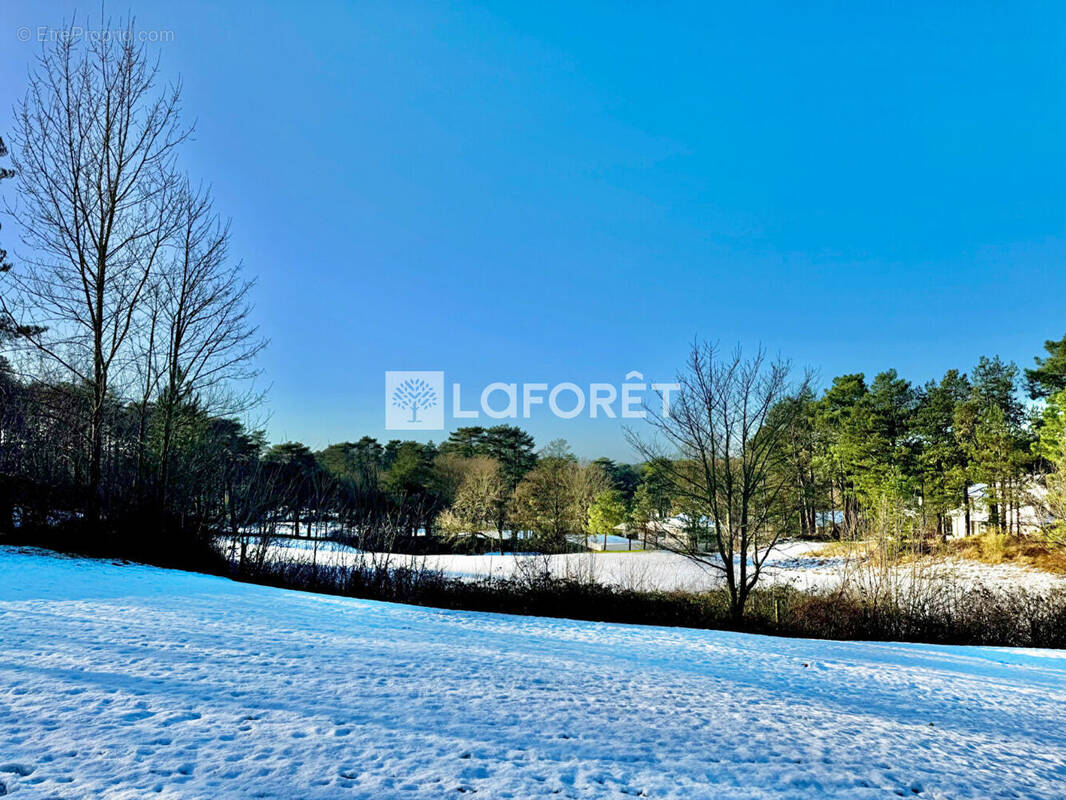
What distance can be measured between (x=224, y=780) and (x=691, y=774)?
2052mm

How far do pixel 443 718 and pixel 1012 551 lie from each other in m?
31.6

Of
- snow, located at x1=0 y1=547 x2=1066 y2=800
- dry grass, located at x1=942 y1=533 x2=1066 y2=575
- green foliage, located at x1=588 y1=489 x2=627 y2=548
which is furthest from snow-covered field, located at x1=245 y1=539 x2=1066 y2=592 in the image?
snow, located at x1=0 y1=547 x2=1066 y2=800

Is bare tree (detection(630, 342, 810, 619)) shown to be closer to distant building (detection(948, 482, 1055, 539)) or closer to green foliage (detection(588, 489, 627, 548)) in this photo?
distant building (detection(948, 482, 1055, 539))

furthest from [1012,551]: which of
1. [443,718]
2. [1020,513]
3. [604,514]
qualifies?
[443,718]

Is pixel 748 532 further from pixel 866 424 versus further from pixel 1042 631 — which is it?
pixel 866 424

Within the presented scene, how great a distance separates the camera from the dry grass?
23.0 meters

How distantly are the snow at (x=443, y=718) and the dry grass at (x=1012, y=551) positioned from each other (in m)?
23.2

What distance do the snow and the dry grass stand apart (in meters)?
23.2

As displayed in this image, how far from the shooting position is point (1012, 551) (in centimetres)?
2533

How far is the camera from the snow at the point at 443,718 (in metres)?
2.37

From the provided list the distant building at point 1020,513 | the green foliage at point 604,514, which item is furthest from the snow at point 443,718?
the green foliage at point 604,514

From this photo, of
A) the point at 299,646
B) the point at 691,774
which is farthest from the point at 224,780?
the point at 299,646

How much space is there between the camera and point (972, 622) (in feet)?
39.9

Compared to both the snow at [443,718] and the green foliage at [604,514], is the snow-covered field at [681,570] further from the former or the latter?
the snow at [443,718]
